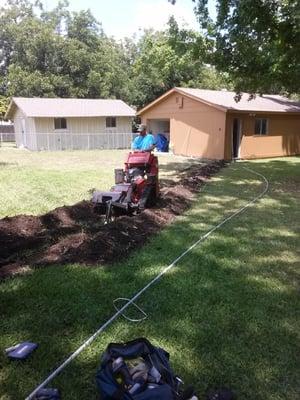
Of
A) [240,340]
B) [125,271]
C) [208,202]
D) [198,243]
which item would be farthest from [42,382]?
[208,202]

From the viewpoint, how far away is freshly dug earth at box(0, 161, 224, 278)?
17.0ft

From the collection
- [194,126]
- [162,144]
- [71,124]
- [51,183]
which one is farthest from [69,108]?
[51,183]

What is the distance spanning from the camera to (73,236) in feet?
19.7

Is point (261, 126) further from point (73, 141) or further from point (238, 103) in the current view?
point (73, 141)

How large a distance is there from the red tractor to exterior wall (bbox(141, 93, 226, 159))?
1202cm

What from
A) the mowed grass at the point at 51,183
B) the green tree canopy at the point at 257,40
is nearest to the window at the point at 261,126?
the mowed grass at the point at 51,183

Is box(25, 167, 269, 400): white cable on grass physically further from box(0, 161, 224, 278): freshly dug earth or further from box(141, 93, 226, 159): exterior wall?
box(141, 93, 226, 159): exterior wall

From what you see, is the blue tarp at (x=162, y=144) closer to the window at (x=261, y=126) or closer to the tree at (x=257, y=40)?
the window at (x=261, y=126)

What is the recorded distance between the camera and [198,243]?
604 cm

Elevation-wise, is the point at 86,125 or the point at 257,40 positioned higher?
the point at 257,40

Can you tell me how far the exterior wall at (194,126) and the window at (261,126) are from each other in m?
2.61

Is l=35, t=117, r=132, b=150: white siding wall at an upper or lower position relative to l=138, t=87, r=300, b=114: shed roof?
lower

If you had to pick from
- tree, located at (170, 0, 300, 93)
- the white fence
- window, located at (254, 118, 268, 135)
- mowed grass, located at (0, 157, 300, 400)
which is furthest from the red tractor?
the white fence

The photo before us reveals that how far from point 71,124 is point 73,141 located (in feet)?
4.09
